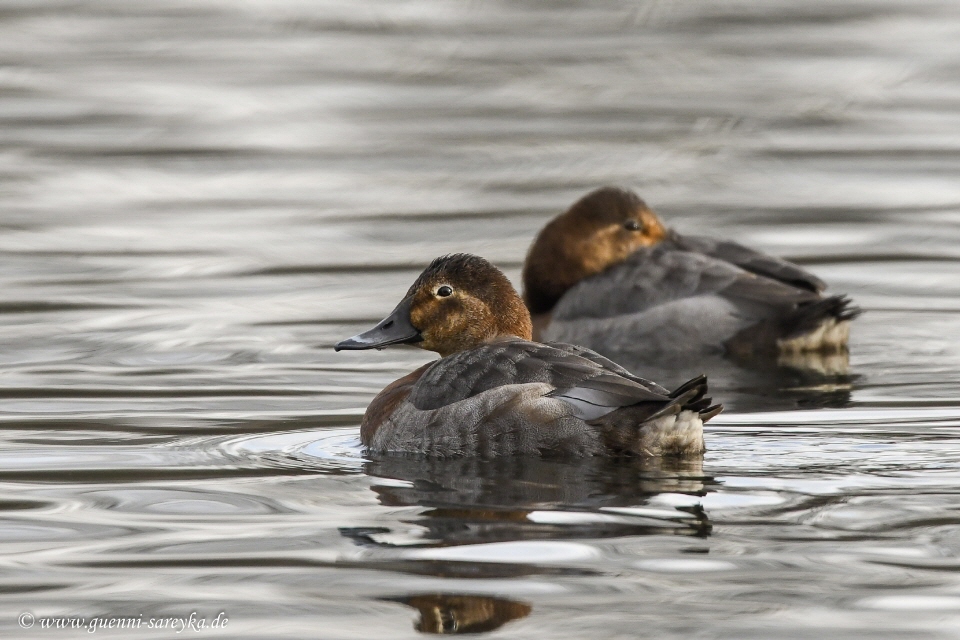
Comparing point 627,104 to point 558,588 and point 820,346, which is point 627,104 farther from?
point 558,588

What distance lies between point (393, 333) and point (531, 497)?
1.90 metres

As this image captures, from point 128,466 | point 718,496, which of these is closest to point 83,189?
point 128,466

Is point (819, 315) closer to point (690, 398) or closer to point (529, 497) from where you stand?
point (690, 398)

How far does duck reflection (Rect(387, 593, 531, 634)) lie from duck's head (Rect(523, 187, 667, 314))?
6137 mm

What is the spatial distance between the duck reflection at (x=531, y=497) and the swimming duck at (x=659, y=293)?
3522 millimetres

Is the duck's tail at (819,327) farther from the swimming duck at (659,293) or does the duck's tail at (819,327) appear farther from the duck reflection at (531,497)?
the duck reflection at (531,497)

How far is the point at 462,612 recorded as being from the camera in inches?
208

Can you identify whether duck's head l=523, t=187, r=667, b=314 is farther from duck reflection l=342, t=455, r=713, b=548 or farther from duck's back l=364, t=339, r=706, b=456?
duck reflection l=342, t=455, r=713, b=548

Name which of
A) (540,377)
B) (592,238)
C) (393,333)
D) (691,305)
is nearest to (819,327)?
(691,305)

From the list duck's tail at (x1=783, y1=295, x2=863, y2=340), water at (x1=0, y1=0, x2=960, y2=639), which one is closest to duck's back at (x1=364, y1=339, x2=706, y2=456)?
water at (x1=0, y1=0, x2=960, y2=639)

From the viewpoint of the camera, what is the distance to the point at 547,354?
7309mm

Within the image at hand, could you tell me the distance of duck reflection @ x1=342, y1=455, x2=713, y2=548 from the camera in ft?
20.1

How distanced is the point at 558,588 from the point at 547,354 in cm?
194

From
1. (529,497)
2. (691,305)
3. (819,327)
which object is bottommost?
(529,497)
